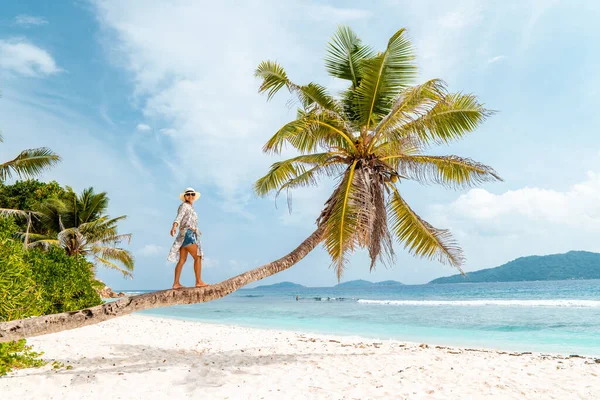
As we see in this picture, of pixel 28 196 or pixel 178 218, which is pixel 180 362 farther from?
pixel 28 196

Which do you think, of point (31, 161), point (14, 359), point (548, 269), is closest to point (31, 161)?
point (31, 161)

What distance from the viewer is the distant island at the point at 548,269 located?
115m

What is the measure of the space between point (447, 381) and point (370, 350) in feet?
13.0

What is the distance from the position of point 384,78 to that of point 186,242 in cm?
511

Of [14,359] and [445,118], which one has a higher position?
A: [445,118]

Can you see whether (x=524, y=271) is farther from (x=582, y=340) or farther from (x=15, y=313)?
(x=15, y=313)

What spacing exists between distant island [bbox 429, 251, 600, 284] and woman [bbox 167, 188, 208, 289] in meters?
125

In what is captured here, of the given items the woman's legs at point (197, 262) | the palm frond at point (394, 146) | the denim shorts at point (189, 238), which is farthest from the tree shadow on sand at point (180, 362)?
the palm frond at point (394, 146)

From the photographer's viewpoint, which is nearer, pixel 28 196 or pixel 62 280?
pixel 62 280

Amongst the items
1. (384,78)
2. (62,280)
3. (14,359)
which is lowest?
(14,359)

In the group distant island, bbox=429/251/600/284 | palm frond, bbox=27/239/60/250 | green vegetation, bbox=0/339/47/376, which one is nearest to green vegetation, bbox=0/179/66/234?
palm frond, bbox=27/239/60/250

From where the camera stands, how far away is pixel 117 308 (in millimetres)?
6523

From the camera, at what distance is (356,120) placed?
31.9ft

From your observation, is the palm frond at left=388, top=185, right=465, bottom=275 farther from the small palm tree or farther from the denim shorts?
the small palm tree
